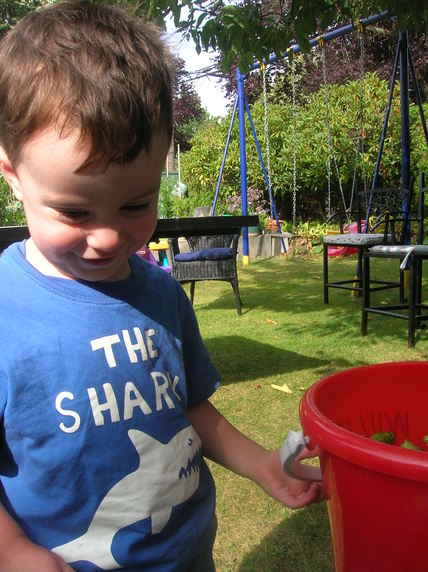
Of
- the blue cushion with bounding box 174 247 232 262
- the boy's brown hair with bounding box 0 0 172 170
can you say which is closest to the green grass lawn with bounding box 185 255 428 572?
the blue cushion with bounding box 174 247 232 262

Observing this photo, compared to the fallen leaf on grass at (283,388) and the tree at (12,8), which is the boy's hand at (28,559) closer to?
the fallen leaf on grass at (283,388)

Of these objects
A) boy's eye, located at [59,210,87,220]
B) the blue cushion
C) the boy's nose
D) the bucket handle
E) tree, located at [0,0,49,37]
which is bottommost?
the blue cushion

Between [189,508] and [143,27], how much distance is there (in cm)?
75

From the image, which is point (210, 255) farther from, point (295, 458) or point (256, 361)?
point (295, 458)

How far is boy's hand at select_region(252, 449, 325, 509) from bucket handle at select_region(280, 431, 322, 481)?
0.09 m

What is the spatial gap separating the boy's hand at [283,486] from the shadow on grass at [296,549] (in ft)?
2.80

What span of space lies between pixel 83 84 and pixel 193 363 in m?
0.52

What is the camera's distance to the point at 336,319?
461cm

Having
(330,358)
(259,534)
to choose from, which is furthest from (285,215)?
(259,534)

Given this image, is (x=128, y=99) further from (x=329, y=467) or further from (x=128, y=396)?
(x=329, y=467)

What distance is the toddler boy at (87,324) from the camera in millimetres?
690

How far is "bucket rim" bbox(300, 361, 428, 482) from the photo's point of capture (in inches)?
23.3

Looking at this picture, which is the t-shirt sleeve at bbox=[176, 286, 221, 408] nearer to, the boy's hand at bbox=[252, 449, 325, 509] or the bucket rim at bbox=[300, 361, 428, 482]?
the boy's hand at bbox=[252, 449, 325, 509]

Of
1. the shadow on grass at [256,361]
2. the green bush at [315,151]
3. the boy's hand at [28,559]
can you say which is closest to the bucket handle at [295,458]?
the boy's hand at [28,559]
